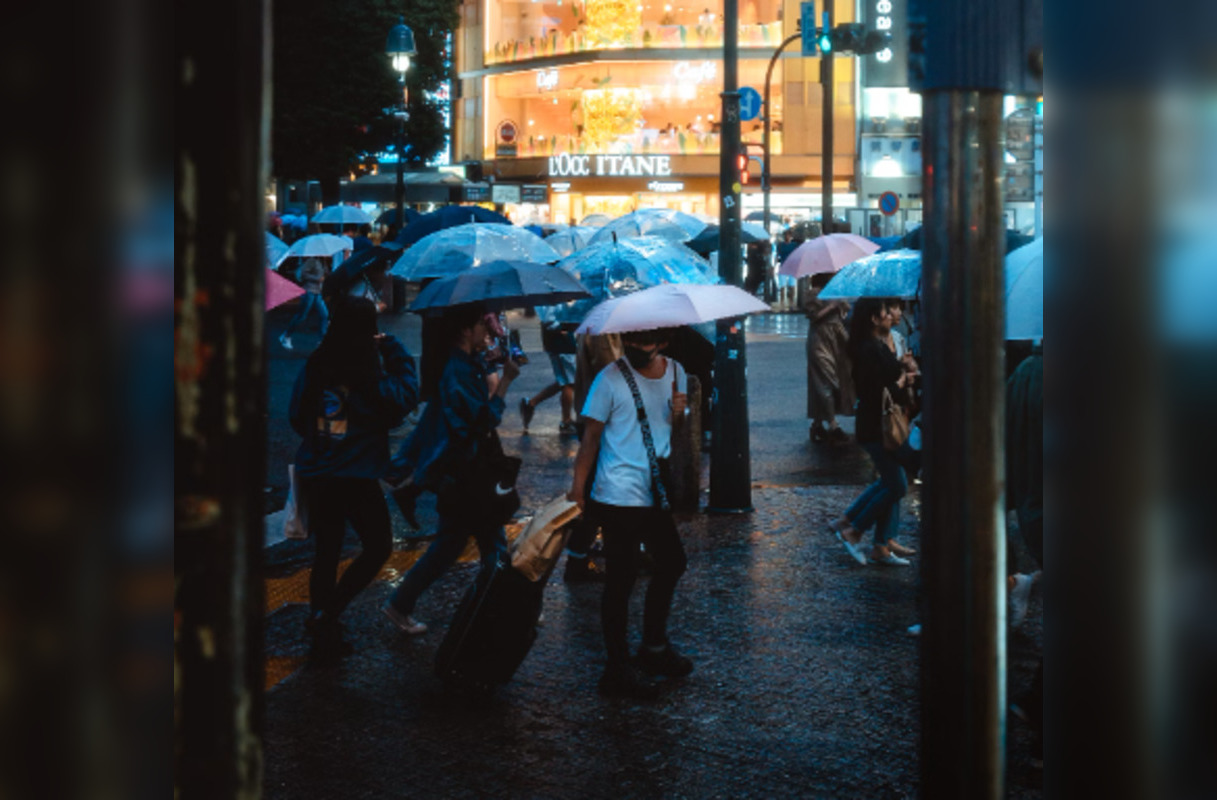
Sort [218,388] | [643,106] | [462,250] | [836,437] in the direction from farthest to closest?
[643,106]
[836,437]
[462,250]
[218,388]

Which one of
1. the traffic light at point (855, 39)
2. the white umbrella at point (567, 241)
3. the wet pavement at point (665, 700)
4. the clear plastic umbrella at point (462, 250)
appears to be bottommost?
the wet pavement at point (665, 700)

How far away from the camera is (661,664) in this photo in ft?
21.5

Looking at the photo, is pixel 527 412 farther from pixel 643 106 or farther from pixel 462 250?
pixel 643 106

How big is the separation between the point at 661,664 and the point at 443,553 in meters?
1.23

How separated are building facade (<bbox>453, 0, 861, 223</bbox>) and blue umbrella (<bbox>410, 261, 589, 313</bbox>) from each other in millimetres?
41152

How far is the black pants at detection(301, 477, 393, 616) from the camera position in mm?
6926

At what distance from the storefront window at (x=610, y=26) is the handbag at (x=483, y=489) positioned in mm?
47282

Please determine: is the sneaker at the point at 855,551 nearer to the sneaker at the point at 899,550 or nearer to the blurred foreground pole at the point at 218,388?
the sneaker at the point at 899,550

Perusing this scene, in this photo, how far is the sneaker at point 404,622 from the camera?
23.6ft

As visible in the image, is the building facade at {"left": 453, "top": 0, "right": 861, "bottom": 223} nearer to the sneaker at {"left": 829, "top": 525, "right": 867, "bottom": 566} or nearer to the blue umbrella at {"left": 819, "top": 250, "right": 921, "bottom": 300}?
the blue umbrella at {"left": 819, "top": 250, "right": 921, "bottom": 300}

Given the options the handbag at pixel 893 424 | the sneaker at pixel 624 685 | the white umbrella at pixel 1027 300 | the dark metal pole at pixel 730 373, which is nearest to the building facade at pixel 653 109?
the dark metal pole at pixel 730 373

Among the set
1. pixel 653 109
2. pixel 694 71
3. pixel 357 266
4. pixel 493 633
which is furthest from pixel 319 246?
pixel 653 109

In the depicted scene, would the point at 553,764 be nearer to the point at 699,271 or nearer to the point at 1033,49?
the point at 1033,49

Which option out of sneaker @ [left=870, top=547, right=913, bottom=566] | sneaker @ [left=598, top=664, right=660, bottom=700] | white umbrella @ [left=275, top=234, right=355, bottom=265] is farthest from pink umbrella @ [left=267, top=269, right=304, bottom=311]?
white umbrella @ [left=275, top=234, right=355, bottom=265]
